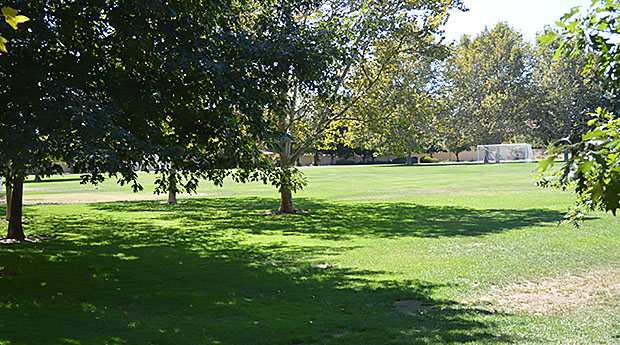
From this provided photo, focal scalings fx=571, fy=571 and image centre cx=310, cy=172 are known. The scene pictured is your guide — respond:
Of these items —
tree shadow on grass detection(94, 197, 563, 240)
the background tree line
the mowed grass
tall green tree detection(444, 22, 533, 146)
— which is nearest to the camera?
the mowed grass

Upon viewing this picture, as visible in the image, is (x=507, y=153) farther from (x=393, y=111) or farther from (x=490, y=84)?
(x=393, y=111)

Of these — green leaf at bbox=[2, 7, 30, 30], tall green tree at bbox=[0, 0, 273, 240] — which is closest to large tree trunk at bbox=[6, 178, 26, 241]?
tall green tree at bbox=[0, 0, 273, 240]

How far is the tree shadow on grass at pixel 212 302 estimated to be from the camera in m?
6.39

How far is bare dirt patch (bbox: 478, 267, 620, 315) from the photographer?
7.57 metres

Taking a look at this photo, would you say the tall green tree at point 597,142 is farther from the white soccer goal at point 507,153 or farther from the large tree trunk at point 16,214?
the white soccer goal at point 507,153

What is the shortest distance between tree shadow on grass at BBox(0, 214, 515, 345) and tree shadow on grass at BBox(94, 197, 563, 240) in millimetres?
3861

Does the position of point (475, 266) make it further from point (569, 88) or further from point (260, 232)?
point (569, 88)

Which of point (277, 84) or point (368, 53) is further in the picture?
point (368, 53)

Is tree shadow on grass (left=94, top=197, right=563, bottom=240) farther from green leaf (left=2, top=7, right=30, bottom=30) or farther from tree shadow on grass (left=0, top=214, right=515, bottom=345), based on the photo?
green leaf (left=2, top=7, right=30, bottom=30)

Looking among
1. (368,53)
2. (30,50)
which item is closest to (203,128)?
(30,50)

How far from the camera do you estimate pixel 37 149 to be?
709 centimetres

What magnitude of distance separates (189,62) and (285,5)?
4.55 meters

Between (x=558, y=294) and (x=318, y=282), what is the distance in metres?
3.64

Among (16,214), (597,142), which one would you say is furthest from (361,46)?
(597,142)
